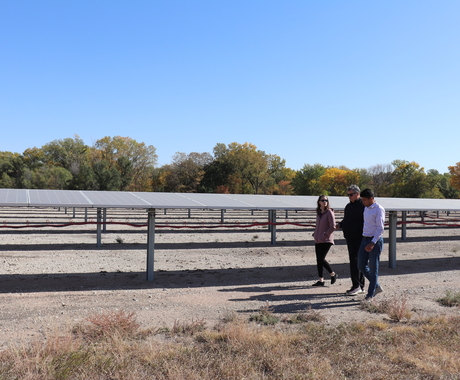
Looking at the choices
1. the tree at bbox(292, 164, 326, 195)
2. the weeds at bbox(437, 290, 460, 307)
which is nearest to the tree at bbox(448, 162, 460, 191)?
the tree at bbox(292, 164, 326, 195)

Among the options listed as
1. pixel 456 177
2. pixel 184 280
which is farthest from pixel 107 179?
pixel 456 177

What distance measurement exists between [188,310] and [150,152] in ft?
224

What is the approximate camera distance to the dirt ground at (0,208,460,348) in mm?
7066

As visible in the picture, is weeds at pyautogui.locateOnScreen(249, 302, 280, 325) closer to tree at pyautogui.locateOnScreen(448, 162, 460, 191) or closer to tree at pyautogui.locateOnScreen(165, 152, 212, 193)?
tree at pyautogui.locateOnScreen(165, 152, 212, 193)

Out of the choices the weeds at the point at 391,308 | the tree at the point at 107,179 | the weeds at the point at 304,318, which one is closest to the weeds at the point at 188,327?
the weeds at the point at 304,318

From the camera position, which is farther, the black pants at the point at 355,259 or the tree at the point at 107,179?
the tree at the point at 107,179

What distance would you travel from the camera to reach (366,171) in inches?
3110

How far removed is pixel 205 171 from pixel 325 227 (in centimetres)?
6103

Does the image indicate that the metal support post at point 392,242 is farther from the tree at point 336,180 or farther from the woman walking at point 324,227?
the tree at point 336,180

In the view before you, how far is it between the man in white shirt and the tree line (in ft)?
188

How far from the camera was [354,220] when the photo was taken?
7844 mm

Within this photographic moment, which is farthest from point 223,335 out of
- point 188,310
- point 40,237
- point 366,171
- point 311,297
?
point 366,171

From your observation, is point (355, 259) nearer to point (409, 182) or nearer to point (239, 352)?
point (239, 352)

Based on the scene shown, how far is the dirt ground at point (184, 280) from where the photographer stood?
7066mm
